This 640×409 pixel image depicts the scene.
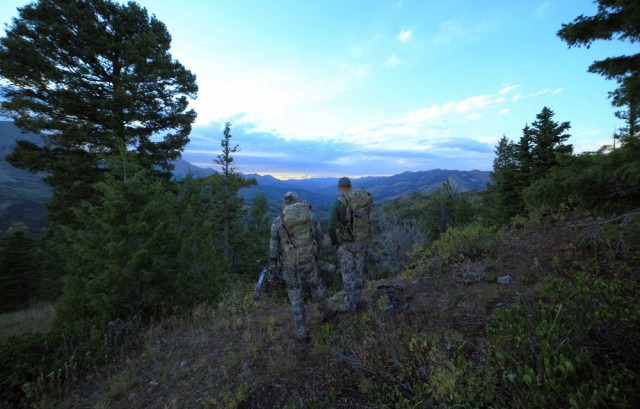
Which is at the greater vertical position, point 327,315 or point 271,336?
point 327,315

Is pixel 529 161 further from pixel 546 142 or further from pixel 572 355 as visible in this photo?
pixel 572 355

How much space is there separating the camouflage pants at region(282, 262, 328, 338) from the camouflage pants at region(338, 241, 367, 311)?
60cm

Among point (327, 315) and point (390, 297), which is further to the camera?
point (390, 297)

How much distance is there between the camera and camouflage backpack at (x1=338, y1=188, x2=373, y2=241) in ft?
19.5

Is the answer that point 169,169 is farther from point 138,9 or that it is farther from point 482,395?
point 482,395

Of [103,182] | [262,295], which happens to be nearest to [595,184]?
[262,295]

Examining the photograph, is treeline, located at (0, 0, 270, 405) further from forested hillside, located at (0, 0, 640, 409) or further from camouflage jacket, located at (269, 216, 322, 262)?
camouflage jacket, located at (269, 216, 322, 262)

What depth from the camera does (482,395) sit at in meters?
2.40

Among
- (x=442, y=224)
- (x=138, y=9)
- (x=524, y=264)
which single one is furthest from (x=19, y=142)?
(x=442, y=224)

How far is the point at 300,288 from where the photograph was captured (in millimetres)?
5414

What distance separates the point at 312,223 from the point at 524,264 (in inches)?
207

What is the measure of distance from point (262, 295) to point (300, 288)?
11.3 feet

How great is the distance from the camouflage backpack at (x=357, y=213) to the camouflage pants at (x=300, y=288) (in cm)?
116

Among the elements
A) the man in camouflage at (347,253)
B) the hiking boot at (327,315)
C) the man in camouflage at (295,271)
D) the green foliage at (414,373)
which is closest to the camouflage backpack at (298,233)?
the man in camouflage at (295,271)
